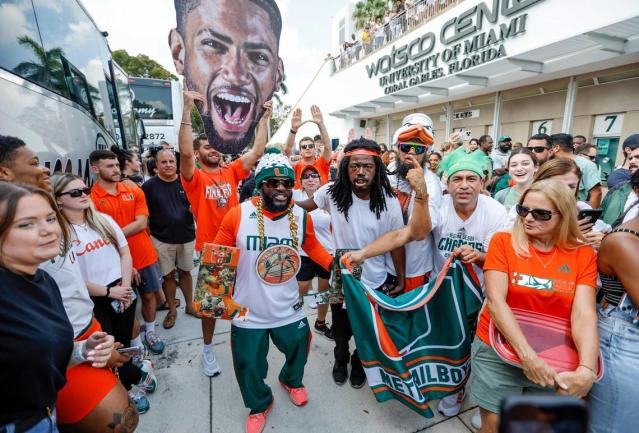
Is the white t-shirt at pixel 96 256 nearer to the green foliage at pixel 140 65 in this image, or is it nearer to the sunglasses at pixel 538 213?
the sunglasses at pixel 538 213

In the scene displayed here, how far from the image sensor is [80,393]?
1.56 metres

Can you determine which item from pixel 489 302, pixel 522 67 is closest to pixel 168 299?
pixel 489 302

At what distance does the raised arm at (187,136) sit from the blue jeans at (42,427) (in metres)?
2.09

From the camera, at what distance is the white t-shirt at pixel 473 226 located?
2.39 meters

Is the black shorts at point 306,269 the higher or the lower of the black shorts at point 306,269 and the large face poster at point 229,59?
the lower

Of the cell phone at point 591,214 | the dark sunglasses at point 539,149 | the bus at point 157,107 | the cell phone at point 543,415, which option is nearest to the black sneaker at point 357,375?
the cell phone at point 591,214

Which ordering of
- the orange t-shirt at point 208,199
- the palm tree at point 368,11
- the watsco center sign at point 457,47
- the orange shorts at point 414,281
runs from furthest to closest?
the palm tree at point 368,11 < the watsco center sign at point 457,47 < the orange t-shirt at point 208,199 < the orange shorts at point 414,281

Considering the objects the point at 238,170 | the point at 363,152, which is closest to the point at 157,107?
the point at 238,170

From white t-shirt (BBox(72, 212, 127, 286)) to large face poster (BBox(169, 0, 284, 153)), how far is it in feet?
3.96

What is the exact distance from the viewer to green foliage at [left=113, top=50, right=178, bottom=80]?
32.8m

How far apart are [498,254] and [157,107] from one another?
52.3 feet

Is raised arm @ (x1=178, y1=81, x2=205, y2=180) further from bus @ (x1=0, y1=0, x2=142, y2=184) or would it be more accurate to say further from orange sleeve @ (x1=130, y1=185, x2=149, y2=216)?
bus @ (x1=0, y1=0, x2=142, y2=184)

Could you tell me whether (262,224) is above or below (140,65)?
below

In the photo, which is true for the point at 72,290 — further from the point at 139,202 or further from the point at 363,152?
the point at 363,152
